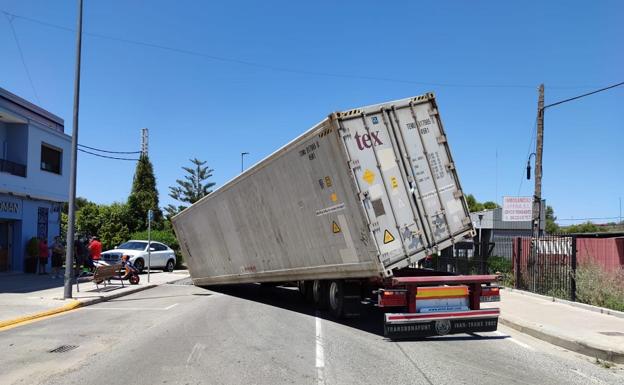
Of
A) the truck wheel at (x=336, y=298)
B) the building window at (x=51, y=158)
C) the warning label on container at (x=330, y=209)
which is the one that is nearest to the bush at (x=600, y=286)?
the truck wheel at (x=336, y=298)

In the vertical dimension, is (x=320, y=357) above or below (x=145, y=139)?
below

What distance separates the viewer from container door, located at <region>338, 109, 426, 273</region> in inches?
370

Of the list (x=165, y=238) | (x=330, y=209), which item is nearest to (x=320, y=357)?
(x=330, y=209)

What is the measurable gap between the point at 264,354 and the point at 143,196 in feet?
123

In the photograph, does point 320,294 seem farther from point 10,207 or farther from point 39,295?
point 10,207

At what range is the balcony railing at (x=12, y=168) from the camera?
2100cm

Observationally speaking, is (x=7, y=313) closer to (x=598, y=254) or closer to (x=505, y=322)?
(x=505, y=322)

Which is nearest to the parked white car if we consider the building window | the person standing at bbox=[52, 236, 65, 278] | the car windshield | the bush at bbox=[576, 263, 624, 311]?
the car windshield

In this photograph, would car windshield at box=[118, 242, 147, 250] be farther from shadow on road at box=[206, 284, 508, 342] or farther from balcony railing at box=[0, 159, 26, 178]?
shadow on road at box=[206, 284, 508, 342]

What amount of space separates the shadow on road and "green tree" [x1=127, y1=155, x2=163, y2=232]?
2240 cm

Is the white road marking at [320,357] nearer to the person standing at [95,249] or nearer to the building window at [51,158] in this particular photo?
the person standing at [95,249]

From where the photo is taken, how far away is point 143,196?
43250 mm

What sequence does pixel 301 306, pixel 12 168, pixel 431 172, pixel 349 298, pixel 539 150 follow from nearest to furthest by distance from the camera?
pixel 431 172, pixel 349 298, pixel 301 306, pixel 539 150, pixel 12 168

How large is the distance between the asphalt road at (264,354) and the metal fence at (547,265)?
4.61m
